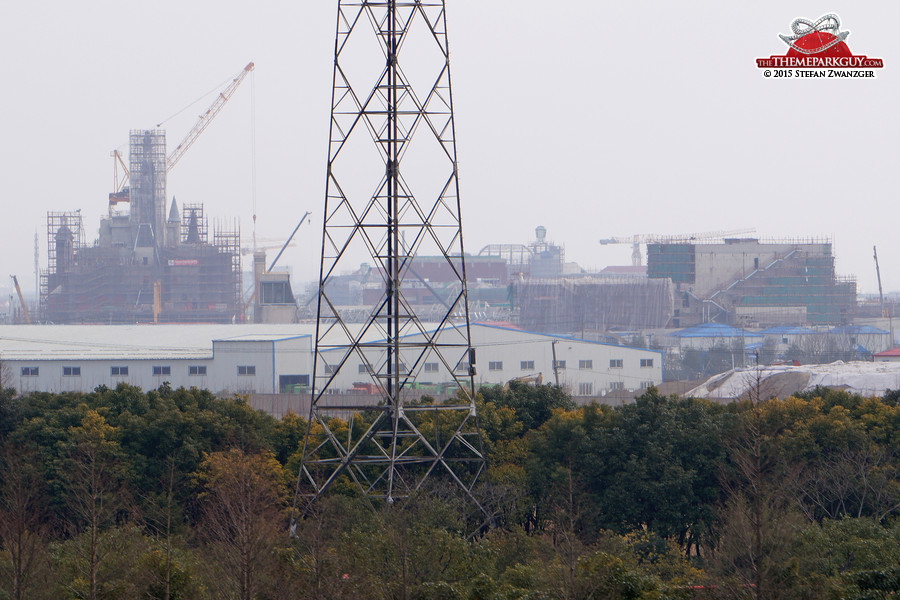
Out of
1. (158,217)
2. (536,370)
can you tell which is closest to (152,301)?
(158,217)

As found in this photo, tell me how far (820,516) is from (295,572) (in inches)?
357

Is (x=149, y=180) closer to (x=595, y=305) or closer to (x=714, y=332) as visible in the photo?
(x=595, y=305)

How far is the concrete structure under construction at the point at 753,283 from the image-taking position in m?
77.1

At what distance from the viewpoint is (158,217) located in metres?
97.2

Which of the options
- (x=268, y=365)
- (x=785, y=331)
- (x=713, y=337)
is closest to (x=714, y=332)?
(x=713, y=337)

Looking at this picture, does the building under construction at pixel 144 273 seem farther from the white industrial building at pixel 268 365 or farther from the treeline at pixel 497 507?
the treeline at pixel 497 507

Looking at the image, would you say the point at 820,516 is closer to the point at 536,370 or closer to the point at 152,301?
the point at 536,370

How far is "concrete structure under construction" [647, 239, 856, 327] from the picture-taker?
77.1 m

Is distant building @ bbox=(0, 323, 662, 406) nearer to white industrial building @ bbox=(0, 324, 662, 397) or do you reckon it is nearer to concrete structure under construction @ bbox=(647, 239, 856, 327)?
white industrial building @ bbox=(0, 324, 662, 397)

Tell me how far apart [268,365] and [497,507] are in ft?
79.2

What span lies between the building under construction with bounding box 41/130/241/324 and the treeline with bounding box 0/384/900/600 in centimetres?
7661

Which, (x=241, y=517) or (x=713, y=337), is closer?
(x=241, y=517)

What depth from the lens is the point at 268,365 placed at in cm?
3903

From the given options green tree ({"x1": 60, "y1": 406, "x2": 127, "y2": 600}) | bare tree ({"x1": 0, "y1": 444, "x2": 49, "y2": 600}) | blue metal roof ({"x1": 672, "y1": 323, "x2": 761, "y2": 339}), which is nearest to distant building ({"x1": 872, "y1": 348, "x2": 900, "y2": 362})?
blue metal roof ({"x1": 672, "y1": 323, "x2": 761, "y2": 339})
